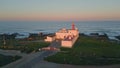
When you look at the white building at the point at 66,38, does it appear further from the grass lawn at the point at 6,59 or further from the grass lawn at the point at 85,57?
the grass lawn at the point at 6,59

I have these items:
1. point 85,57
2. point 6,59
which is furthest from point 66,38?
point 6,59

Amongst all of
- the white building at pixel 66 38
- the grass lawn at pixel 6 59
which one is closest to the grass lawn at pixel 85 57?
the white building at pixel 66 38

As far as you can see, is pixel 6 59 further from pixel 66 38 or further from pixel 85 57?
pixel 66 38

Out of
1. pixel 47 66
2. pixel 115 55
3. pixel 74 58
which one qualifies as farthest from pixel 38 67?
pixel 115 55

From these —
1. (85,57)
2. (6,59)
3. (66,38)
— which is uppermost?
(66,38)

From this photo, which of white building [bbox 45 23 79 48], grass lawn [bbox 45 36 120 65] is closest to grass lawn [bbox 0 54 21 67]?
grass lawn [bbox 45 36 120 65]

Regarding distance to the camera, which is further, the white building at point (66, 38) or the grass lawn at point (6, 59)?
the white building at point (66, 38)

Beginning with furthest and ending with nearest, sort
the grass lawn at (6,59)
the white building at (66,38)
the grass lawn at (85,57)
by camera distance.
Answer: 1. the white building at (66,38)
2. the grass lawn at (85,57)
3. the grass lawn at (6,59)

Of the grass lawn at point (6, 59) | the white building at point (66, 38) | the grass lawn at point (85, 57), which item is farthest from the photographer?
the white building at point (66, 38)

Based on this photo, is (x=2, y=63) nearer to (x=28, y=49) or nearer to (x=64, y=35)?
(x=28, y=49)

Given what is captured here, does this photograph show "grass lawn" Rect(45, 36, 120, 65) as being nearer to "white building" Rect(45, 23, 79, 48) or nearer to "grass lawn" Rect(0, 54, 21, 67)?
"white building" Rect(45, 23, 79, 48)

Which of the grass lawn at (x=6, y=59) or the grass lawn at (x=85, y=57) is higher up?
the grass lawn at (x=6, y=59)
